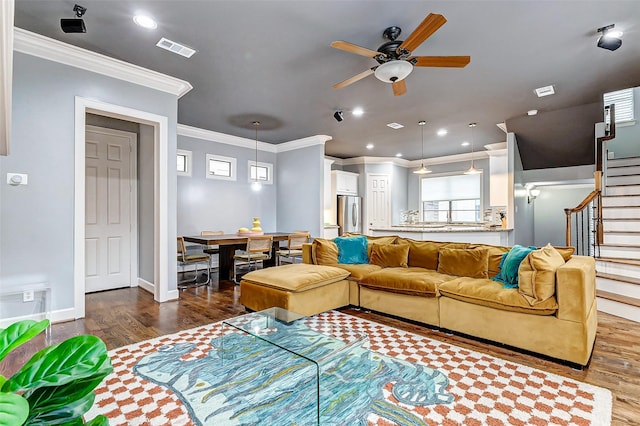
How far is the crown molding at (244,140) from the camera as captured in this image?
6.31 metres

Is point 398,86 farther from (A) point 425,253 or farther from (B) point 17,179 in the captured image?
(B) point 17,179

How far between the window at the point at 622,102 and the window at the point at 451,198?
3.47 m

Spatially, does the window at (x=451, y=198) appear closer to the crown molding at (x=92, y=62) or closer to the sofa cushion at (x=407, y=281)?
the sofa cushion at (x=407, y=281)

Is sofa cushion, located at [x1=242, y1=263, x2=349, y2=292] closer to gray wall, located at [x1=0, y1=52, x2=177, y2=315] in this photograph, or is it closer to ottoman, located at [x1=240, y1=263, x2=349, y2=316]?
ottoman, located at [x1=240, y1=263, x2=349, y2=316]

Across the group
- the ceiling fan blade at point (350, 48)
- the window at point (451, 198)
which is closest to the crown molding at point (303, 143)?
the ceiling fan blade at point (350, 48)

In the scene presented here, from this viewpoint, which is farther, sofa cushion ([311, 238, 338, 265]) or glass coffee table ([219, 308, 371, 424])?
sofa cushion ([311, 238, 338, 265])

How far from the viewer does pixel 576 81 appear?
4145mm

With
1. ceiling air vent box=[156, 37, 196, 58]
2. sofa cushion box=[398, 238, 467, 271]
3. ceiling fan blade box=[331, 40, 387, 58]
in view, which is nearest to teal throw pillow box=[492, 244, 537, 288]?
sofa cushion box=[398, 238, 467, 271]

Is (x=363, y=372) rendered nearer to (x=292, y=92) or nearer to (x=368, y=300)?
(x=368, y=300)

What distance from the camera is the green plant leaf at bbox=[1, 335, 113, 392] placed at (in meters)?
0.57

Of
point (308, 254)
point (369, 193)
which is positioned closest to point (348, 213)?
point (369, 193)

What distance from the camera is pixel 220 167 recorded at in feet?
22.6

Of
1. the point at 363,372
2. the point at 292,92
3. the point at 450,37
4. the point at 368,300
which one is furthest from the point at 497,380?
the point at 292,92

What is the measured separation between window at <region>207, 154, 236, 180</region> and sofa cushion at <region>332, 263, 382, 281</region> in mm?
3823
